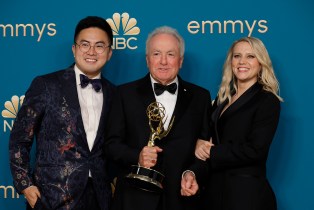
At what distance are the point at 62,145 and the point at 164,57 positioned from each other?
704 millimetres

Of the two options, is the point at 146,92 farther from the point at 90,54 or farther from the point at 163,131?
the point at 90,54

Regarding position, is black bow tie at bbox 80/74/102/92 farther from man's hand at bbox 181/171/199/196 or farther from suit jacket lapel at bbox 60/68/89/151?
man's hand at bbox 181/171/199/196

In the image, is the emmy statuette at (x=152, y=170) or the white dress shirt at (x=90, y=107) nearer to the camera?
the emmy statuette at (x=152, y=170)

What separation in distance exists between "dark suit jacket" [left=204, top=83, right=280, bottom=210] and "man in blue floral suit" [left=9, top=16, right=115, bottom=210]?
627 mm

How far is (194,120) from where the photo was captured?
8.04ft

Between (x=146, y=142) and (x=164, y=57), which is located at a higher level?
(x=164, y=57)

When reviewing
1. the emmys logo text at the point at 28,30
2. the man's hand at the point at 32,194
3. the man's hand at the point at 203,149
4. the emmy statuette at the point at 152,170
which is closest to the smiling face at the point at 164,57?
the emmy statuette at the point at 152,170

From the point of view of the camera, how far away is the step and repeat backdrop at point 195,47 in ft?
9.96

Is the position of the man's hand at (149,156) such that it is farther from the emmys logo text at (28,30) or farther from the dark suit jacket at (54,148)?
the emmys logo text at (28,30)

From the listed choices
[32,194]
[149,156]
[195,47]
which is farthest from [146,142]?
[195,47]

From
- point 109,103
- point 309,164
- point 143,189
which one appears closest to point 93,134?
point 109,103

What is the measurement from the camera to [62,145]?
238cm

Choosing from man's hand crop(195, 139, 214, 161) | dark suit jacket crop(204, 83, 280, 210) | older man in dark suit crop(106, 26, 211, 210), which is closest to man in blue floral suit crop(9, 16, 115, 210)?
older man in dark suit crop(106, 26, 211, 210)

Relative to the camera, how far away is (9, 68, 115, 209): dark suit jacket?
7.75 ft
